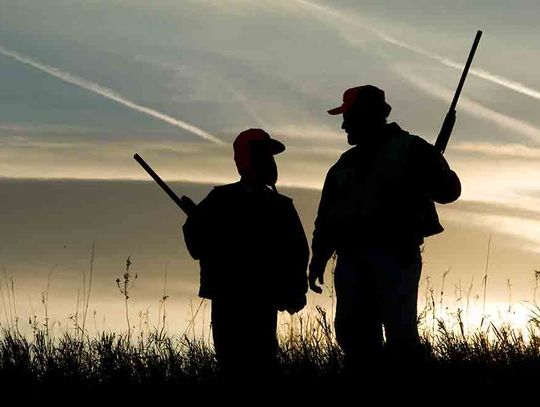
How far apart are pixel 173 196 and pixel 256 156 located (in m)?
1.09

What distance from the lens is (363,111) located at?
846cm

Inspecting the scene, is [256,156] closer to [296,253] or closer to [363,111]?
[296,253]

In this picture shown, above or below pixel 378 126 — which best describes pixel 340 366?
below

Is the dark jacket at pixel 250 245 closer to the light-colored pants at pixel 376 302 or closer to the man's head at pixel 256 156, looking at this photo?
the man's head at pixel 256 156

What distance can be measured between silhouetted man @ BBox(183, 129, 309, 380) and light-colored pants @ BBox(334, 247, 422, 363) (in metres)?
0.38

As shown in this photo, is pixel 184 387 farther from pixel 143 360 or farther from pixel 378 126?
pixel 378 126

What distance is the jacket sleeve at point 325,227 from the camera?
8.65 metres

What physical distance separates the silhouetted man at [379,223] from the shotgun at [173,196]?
1.01 meters

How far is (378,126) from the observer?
8.48 metres

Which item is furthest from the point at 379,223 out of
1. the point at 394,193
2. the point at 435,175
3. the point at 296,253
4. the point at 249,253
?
the point at 249,253

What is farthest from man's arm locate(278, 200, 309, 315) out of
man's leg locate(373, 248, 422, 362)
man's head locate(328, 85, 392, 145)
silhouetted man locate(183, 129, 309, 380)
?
man's head locate(328, 85, 392, 145)

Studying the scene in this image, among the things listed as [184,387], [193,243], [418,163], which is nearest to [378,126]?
[418,163]

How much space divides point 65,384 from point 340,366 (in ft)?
7.16

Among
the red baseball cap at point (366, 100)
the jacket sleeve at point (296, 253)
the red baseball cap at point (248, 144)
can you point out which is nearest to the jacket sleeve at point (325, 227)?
the jacket sleeve at point (296, 253)
